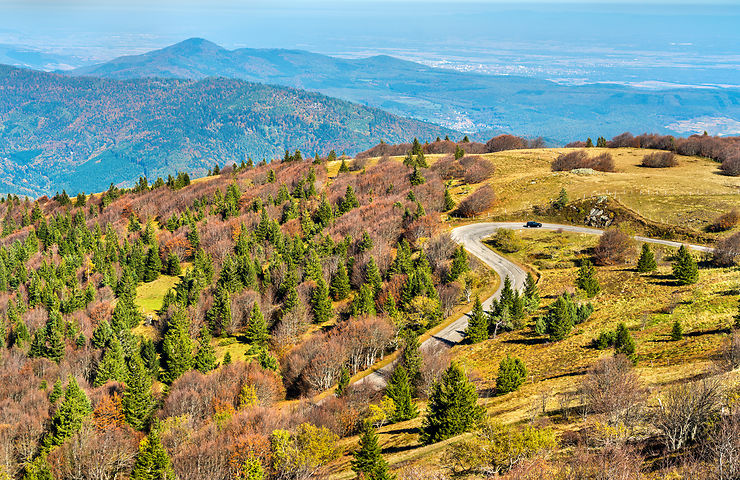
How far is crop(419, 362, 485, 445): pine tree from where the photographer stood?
125 feet

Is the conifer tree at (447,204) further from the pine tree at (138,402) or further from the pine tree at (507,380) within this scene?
the pine tree at (138,402)

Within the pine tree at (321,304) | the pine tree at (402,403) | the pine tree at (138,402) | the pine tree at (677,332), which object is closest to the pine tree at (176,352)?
the pine tree at (138,402)

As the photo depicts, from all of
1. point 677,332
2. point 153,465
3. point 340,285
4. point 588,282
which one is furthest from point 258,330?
point 677,332

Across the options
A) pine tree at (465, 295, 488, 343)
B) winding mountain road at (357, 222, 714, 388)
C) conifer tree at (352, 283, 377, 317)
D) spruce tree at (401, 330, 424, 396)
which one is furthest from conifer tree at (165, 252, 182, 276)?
spruce tree at (401, 330, 424, 396)

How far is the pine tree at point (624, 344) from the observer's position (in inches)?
1788

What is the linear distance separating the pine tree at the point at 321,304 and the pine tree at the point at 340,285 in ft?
17.2

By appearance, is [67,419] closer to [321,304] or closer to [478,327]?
[321,304]

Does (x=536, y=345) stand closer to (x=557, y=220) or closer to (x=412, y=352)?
(x=412, y=352)

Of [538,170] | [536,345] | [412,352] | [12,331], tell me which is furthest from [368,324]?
[538,170]

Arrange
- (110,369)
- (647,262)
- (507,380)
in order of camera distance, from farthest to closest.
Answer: (110,369)
(647,262)
(507,380)

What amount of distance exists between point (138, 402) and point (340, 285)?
37.0 m

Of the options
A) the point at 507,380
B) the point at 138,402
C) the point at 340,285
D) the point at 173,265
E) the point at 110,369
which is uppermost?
the point at 507,380

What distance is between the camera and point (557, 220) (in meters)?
99.4

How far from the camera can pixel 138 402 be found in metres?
57.7
